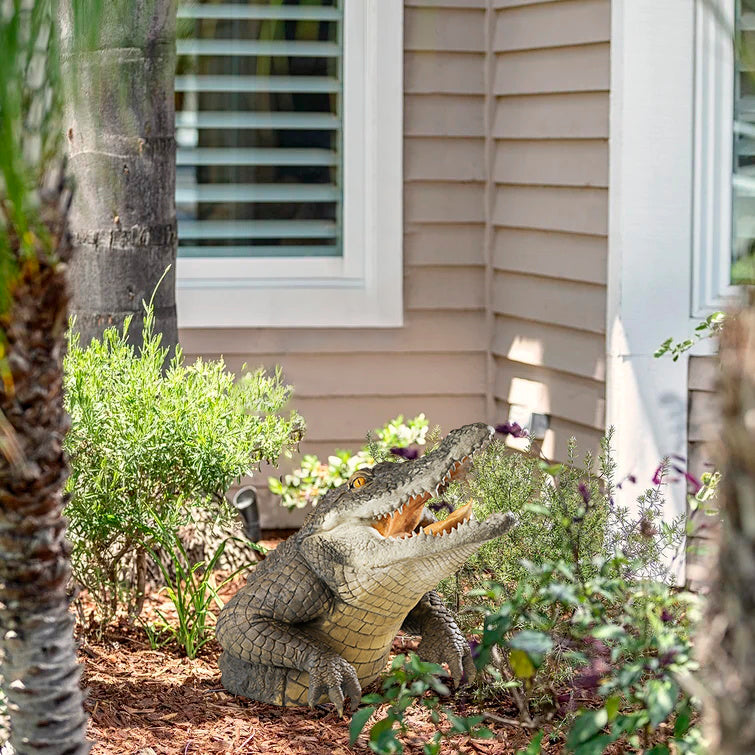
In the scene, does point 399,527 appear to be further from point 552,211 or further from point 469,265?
point 469,265

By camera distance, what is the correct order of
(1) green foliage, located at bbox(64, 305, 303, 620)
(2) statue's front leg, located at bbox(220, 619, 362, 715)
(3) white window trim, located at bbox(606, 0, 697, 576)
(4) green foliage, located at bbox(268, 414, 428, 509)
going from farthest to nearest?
(4) green foliage, located at bbox(268, 414, 428, 509) → (3) white window trim, located at bbox(606, 0, 697, 576) → (1) green foliage, located at bbox(64, 305, 303, 620) → (2) statue's front leg, located at bbox(220, 619, 362, 715)

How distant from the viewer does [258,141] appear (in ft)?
17.6

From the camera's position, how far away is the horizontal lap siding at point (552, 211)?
180 inches

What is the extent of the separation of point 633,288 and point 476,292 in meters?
1.20

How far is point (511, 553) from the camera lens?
312 centimetres

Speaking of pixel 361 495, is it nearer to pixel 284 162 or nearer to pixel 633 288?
pixel 633 288

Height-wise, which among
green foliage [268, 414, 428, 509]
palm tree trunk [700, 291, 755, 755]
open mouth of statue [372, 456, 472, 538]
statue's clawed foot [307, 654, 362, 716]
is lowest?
statue's clawed foot [307, 654, 362, 716]

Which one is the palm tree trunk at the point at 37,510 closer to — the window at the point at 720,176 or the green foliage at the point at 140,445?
the green foliage at the point at 140,445

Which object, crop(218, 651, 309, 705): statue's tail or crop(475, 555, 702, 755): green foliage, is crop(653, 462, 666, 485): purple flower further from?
crop(218, 651, 309, 705): statue's tail

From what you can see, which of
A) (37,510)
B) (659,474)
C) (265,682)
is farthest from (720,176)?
(37,510)

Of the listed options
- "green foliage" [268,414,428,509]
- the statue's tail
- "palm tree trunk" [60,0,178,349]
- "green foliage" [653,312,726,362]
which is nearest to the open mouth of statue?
the statue's tail

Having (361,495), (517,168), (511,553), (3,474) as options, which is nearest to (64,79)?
(3,474)

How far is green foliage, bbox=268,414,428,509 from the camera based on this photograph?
185 inches

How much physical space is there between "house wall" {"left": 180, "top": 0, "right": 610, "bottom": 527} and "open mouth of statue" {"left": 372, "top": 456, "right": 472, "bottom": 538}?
1846 millimetres
